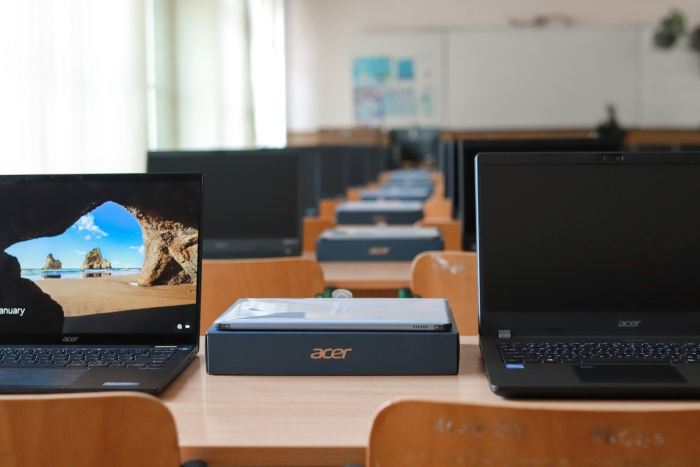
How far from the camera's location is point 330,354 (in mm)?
1500

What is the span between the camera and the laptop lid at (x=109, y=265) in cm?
162

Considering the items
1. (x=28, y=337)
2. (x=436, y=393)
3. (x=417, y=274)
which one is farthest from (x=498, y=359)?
(x=417, y=274)

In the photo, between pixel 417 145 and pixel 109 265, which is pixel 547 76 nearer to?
pixel 417 145

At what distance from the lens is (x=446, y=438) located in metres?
1.08

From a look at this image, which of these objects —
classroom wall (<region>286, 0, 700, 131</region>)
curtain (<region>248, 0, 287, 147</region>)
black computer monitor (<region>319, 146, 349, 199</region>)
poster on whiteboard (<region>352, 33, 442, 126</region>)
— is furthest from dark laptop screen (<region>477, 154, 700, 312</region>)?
classroom wall (<region>286, 0, 700, 131</region>)

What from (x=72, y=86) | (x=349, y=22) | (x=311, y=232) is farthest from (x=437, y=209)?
(x=349, y=22)

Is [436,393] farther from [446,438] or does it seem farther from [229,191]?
[229,191]

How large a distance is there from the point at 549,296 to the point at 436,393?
12.5 inches

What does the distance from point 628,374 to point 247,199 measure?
206 cm

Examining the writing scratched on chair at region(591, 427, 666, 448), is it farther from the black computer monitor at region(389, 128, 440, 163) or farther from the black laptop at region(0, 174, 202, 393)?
the black computer monitor at region(389, 128, 440, 163)

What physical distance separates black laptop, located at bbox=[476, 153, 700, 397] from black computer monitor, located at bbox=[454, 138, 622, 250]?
114 cm

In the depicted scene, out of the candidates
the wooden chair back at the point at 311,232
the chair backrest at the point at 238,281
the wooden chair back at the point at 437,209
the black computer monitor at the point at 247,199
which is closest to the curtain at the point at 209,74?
the wooden chair back at the point at 437,209

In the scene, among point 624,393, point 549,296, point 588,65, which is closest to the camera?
point 624,393

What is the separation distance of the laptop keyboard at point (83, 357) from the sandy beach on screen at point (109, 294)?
0.07 meters
